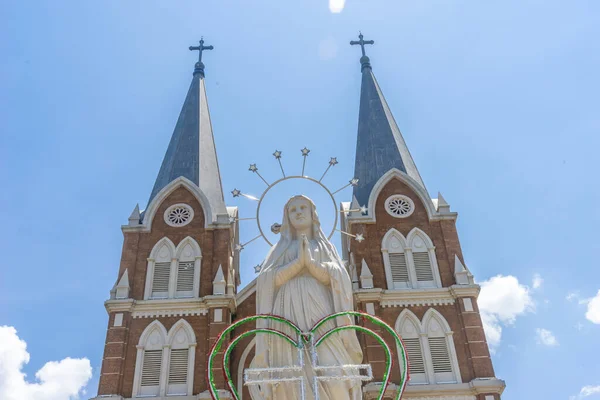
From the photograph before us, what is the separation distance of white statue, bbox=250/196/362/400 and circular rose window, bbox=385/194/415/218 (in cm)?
Result: 1505

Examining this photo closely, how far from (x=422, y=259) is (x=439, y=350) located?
349cm

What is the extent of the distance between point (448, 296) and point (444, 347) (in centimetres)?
179

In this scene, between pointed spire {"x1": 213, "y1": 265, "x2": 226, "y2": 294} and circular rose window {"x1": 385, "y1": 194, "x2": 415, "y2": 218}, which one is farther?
circular rose window {"x1": 385, "y1": 194, "x2": 415, "y2": 218}

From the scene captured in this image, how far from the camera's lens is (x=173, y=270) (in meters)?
21.4

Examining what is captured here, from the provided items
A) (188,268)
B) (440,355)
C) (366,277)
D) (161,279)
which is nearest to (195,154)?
(188,268)

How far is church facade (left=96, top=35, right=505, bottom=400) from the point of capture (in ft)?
61.2

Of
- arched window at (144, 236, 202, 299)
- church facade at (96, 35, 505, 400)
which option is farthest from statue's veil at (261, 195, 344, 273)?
arched window at (144, 236, 202, 299)

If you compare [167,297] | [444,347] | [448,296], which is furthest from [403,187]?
[167,297]

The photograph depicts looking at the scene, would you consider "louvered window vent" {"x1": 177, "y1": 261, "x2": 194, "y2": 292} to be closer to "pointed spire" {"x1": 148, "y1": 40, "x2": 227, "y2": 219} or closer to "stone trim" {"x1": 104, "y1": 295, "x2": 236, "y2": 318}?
"stone trim" {"x1": 104, "y1": 295, "x2": 236, "y2": 318}

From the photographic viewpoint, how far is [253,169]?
47.9 ft

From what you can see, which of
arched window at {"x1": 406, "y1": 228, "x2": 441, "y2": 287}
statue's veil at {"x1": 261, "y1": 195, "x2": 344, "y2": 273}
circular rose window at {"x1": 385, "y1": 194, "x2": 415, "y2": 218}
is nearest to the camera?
statue's veil at {"x1": 261, "y1": 195, "x2": 344, "y2": 273}

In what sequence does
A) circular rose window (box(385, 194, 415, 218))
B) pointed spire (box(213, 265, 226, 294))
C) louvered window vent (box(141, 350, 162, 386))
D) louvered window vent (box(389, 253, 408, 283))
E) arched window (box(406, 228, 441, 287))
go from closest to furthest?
louvered window vent (box(141, 350, 162, 386)) → pointed spire (box(213, 265, 226, 294)) → arched window (box(406, 228, 441, 287)) → louvered window vent (box(389, 253, 408, 283)) → circular rose window (box(385, 194, 415, 218))

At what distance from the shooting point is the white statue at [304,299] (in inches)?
255

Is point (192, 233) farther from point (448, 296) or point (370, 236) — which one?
point (448, 296)
